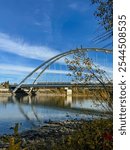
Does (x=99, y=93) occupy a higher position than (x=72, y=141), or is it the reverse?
(x=99, y=93)

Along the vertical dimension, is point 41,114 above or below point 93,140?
below

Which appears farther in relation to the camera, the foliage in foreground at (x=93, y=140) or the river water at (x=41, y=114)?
the river water at (x=41, y=114)

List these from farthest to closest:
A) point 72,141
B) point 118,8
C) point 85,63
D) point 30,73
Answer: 1. point 30,73
2. point 72,141
3. point 85,63
4. point 118,8

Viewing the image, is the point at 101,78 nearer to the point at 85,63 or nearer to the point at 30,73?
the point at 85,63

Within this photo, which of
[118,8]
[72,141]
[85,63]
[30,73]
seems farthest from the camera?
[30,73]

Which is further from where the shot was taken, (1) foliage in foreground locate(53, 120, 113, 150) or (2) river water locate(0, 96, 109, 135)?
(2) river water locate(0, 96, 109, 135)

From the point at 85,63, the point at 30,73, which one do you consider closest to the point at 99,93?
the point at 85,63

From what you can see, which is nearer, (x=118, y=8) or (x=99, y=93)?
(x=118, y=8)

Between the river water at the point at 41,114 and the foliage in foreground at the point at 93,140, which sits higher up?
the foliage in foreground at the point at 93,140

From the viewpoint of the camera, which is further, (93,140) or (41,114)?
(41,114)

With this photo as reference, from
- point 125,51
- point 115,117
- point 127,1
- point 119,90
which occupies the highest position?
point 127,1

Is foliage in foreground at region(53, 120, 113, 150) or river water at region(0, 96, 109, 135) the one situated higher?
foliage in foreground at region(53, 120, 113, 150)

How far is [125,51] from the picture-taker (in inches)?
63.1

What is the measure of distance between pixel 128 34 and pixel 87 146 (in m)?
4.29
